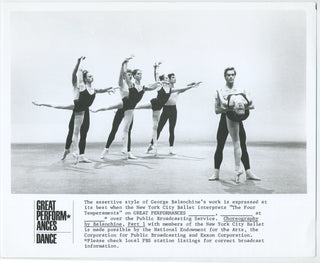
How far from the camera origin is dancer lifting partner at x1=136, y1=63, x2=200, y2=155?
2.37 metres

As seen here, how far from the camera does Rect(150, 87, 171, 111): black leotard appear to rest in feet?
7.85

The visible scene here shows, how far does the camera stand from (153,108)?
7.91 ft

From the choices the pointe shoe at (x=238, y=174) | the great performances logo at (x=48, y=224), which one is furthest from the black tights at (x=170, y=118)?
the great performances logo at (x=48, y=224)

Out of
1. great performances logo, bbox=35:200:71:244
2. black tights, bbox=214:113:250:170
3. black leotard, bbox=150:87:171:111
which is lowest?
great performances logo, bbox=35:200:71:244

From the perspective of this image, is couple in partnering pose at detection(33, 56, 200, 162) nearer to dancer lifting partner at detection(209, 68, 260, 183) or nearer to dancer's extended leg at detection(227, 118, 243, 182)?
dancer lifting partner at detection(209, 68, 260, 183)

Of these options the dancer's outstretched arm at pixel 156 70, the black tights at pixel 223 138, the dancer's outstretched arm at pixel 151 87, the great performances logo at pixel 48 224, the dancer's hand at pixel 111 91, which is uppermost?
the dancer's outstretched arm at pixel 156 70

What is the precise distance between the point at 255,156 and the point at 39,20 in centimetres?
135

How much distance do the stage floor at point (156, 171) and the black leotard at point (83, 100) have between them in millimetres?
216

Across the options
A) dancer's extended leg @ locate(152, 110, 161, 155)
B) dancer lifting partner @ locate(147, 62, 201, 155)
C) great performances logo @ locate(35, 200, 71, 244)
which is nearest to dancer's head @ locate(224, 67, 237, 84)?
dancer lifting partner @ locate(147, 62, 201, 155)

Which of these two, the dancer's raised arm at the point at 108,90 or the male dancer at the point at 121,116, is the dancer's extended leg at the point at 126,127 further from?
the dancer's raised arm at the point at 108,90

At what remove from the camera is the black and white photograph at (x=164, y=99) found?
2342 millimetres

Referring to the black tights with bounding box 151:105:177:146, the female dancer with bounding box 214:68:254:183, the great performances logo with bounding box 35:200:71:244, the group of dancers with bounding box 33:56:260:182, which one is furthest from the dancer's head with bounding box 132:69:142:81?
the great performances logo with bounding box 35:200:71:244

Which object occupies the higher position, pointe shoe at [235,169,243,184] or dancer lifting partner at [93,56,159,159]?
dancer lifting partner at [93,56,159,159]

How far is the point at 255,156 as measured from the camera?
92.9 inches
